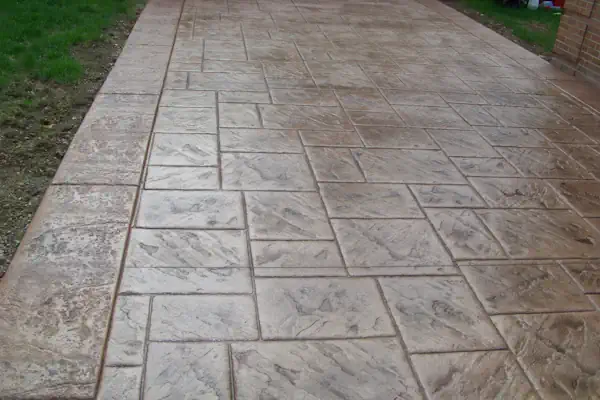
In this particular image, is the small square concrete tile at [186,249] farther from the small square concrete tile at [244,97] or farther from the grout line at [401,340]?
the small square concrete tile at [244,97]

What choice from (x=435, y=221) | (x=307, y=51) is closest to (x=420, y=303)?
(x=435, y=221)

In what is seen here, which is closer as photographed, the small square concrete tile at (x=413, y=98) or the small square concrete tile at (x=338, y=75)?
the small square concrete tile at (x=413, y=98)

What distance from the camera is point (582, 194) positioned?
3252mm

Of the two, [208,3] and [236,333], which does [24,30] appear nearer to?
[208,3]

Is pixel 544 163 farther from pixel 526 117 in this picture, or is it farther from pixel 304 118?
pixel 304 118

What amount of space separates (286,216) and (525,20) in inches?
248

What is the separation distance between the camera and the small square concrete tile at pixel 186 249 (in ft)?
7.82

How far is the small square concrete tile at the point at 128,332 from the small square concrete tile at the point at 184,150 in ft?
3.85

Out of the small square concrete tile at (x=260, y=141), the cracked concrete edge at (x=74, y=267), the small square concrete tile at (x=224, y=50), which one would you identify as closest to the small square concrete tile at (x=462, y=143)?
the small square concrete tile at (x=260, y=141)

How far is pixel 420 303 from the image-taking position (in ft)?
7.47

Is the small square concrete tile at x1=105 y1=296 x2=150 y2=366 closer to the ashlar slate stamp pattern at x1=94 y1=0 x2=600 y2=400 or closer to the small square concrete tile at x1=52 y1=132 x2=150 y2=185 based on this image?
the ashlar slate stamp pattern at x1=94 y1=0 x2=600 y2=400

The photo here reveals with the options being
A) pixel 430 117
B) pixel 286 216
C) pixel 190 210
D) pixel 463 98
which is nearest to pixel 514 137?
pixel 430 117

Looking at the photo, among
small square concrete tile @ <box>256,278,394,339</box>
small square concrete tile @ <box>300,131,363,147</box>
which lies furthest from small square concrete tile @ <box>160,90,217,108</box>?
small square concrete tile @ <box>256,278,394,339</box>

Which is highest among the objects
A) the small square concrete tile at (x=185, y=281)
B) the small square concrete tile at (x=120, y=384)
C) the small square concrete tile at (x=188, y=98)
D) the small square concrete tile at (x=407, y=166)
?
the small square concrete tile at (x=188, y=98)
